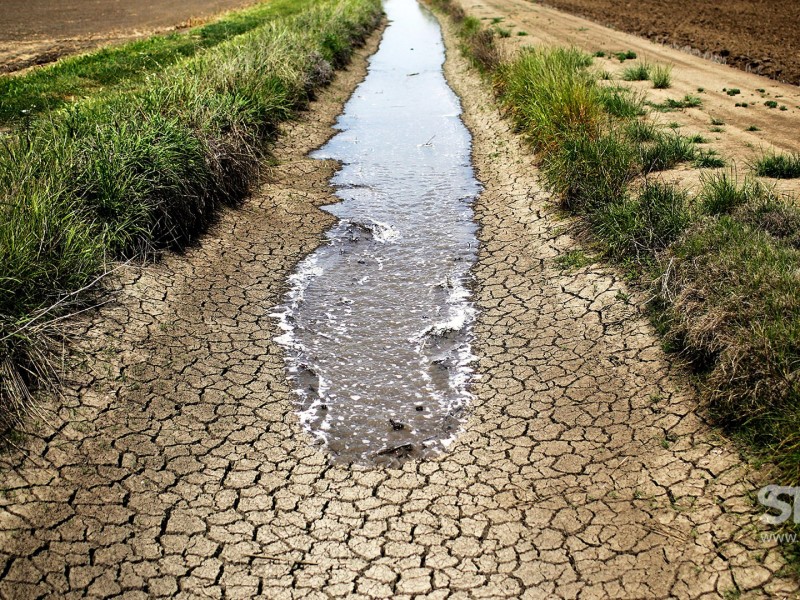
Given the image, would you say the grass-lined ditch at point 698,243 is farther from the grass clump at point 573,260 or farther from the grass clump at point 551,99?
the grass clump at point 573,260

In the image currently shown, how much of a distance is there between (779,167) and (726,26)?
1652cm

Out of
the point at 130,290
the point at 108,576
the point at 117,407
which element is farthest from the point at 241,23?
the point at 108,576

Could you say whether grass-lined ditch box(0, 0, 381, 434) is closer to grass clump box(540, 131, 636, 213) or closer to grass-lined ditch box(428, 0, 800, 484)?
grass clump box(540, 131, 636, 213)

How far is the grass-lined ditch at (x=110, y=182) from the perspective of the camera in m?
5.64

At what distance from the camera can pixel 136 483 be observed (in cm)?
488

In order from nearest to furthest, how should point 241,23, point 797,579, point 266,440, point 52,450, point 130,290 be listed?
point 797,579 → point 52,450 → point 266,440 → point 130,290 → point 241,23

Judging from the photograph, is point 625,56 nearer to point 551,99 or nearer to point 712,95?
point 712,95

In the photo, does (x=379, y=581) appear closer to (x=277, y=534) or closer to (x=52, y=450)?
(x=277, y=534)

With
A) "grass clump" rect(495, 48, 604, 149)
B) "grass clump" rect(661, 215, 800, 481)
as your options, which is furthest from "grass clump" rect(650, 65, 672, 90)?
"grass clump" rect(661, 215, 800, 481)

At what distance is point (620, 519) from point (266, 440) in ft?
7.94

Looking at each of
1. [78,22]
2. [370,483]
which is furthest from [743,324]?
[78,22]

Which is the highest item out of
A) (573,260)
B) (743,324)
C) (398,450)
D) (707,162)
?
(707,162)

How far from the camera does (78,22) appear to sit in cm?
2725

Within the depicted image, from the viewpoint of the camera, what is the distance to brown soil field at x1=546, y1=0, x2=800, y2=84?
17453 millimetres
